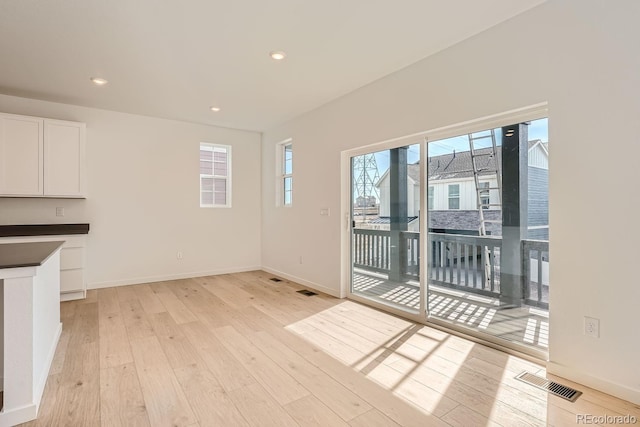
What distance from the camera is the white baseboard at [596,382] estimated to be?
1919 mm

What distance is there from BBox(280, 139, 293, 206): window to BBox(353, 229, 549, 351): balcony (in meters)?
1.98

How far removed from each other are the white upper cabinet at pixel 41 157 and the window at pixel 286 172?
293 cm

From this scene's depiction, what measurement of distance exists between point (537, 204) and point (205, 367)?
9.33 feet

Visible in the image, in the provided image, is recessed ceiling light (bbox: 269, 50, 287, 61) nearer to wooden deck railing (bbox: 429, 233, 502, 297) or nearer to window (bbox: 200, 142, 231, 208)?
wooden deck railing (bbox: 429, 233, 502, 297)

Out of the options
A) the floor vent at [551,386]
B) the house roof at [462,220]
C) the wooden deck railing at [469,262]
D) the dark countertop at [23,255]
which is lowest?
the floor vent at [551,386]

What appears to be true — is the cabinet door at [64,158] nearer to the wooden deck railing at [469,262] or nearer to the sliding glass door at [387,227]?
the sliding glass door at [387,227]

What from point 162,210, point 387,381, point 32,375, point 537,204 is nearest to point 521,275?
point 537,204

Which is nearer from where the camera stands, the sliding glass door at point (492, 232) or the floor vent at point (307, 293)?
the sliding glass door at point (492, 232)

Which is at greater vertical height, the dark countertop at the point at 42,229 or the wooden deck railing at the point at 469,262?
the dark countertop at the point at 42,229

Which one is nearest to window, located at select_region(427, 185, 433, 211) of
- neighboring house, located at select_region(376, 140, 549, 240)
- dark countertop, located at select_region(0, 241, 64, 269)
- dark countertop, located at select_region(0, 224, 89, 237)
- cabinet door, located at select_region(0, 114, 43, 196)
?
neighboring house, located at select_region(376, 140, 549, 240)

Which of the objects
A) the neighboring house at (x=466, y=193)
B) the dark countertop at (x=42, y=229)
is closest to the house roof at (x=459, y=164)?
the neighboring house at (x=466, y=193)

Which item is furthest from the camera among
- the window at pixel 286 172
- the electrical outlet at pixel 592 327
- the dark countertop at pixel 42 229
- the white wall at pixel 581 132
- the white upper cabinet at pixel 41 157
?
the window at pixel 286 172

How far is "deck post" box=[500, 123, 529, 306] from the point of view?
2561 mm

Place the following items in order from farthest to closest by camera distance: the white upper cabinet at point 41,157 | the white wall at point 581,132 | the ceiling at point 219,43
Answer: the white upper cabinet at point 41,157 < the ceiling at point 219,43 < the white wall at point 581,132
